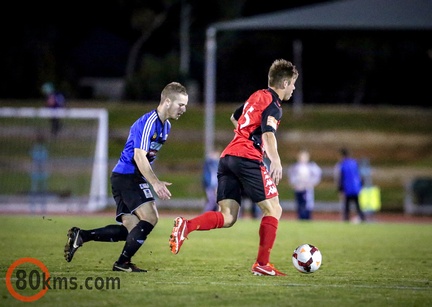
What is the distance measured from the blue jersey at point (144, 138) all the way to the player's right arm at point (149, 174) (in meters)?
0.07

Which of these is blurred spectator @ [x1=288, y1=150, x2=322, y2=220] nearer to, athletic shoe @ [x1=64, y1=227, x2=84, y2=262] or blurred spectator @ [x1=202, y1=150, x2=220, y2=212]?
blurred spectator @ [x1=202, y1=150, x2=220, y2=212]

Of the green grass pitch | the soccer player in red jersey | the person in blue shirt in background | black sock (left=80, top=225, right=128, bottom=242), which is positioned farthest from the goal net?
the soccer player in red jersey

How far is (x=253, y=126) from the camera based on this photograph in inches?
381

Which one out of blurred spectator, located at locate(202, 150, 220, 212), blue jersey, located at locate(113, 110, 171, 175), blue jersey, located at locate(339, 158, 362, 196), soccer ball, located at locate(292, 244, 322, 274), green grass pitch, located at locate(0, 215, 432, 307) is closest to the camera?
green grass pitch, located at locate(0, 215, 432, 307)

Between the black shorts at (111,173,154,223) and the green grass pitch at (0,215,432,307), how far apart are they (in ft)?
2.25

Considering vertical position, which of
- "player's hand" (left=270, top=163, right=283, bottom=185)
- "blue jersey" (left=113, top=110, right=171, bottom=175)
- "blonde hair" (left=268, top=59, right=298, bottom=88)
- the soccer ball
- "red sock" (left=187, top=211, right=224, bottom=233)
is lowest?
the soccer ball

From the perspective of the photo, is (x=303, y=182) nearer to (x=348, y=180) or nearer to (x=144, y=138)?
(x=348, y=180)

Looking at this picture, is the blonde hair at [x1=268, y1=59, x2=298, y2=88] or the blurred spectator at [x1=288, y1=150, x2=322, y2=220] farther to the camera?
the blurred spectator at [x1=288, y1=150, x2=322, y2=220]

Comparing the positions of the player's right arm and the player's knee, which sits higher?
the player's right arm

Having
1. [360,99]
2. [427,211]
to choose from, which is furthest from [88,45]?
[427,211]

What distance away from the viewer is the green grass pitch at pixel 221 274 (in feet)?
25.1

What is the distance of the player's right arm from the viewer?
909cm

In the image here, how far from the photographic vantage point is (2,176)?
29969 mm

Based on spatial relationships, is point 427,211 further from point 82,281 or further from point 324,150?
point 82,281
